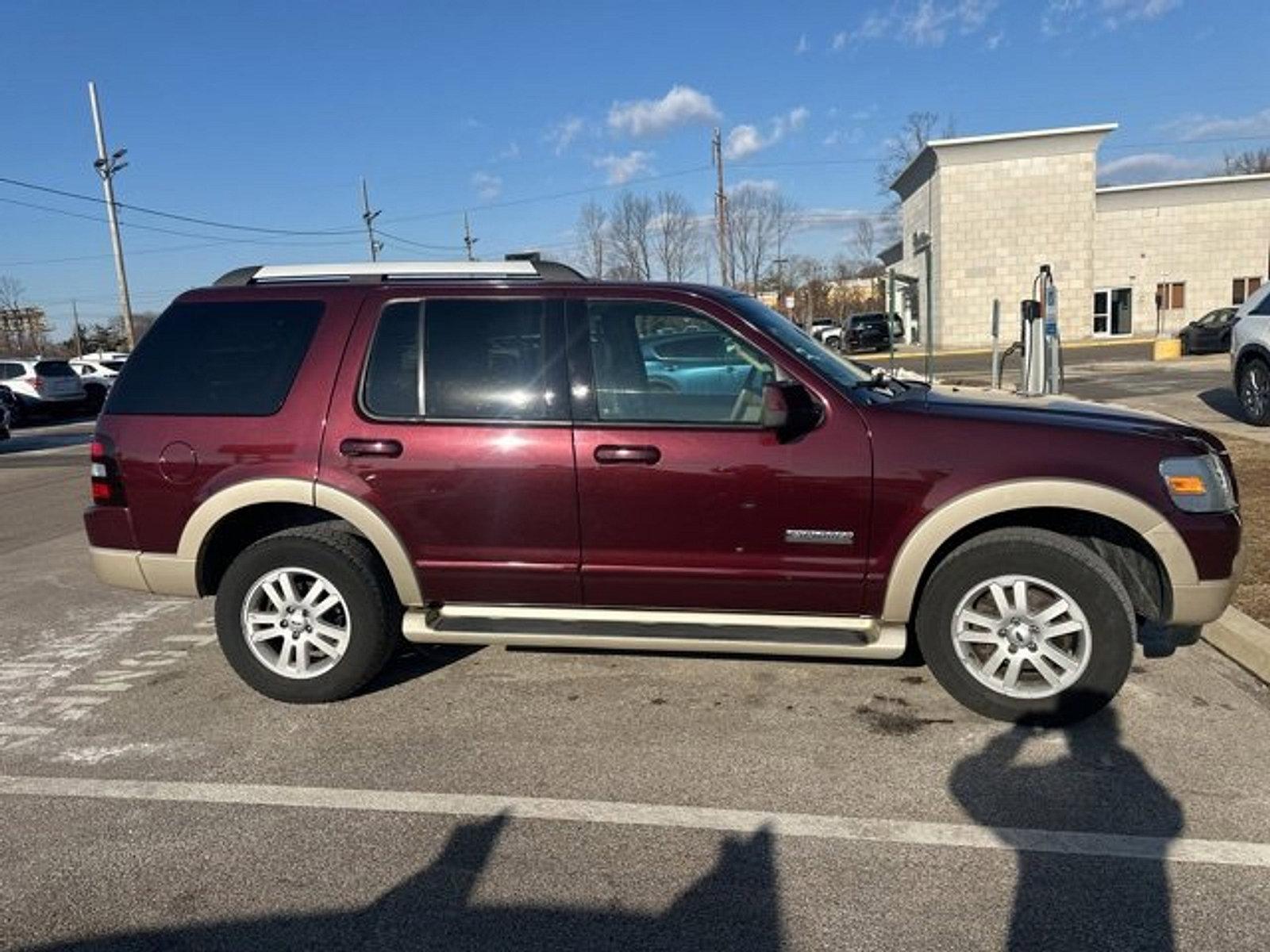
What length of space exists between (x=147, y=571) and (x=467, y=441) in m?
1.71

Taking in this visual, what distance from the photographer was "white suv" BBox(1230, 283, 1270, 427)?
10.0 m

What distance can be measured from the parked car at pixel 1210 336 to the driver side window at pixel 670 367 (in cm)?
2657

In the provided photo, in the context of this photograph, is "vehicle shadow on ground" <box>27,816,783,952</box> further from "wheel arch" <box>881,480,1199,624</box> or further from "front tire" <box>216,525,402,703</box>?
"front tire" <box>216,525,402,703</box>

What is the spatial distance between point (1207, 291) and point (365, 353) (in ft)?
147

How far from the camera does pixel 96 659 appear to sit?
4941mm

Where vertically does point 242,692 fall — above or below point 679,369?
below

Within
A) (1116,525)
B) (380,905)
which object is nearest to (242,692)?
(380,905)

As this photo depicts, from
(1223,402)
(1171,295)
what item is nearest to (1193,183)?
(1171,295)

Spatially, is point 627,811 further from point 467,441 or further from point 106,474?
point 106,474

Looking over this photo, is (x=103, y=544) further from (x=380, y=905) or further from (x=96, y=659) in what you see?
(x=380, y=905)

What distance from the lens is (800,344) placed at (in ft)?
13.6

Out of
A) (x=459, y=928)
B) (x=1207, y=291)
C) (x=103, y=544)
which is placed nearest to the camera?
(x=459, y=928)

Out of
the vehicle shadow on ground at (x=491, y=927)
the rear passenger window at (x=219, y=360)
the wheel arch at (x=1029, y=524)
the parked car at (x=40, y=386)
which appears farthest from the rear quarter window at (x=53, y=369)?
the wheel arch at (x=1029, y=524)

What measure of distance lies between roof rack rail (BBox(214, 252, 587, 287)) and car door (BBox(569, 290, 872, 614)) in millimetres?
376
